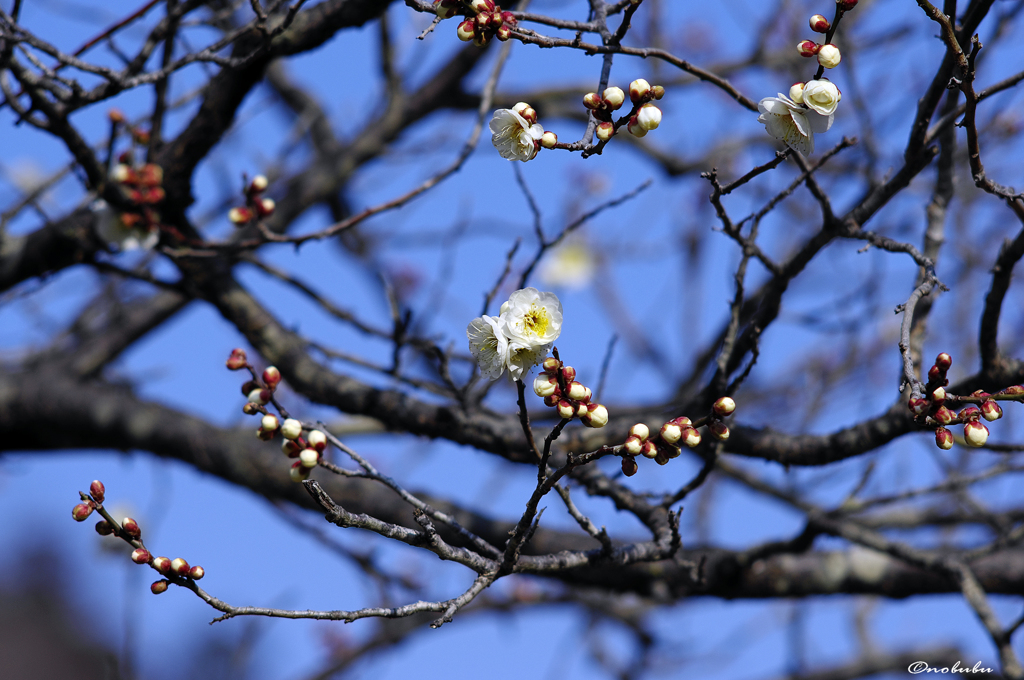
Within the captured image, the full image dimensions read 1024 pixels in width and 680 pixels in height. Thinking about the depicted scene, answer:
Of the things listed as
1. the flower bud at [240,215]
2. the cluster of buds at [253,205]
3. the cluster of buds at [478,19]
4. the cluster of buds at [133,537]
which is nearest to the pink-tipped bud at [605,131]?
the cluster of buds at [478,19]

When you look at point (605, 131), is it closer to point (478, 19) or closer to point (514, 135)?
point (514, 135)

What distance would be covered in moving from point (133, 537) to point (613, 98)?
1141 mm

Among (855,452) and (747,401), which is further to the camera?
(747,401)

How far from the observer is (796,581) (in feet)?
8.14

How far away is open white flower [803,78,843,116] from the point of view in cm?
130

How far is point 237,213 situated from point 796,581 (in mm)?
2158

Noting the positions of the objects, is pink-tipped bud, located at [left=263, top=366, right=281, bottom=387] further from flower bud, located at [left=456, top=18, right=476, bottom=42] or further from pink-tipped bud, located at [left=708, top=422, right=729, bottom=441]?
pink-tipped bud, located at [left=708, top=422, right=729, bottom=441]

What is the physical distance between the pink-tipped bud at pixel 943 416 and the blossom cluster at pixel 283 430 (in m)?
0.99

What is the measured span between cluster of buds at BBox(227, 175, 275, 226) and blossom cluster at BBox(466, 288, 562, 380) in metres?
1.27

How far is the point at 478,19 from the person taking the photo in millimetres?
1304

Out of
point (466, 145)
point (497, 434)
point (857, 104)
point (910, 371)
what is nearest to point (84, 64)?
point (466, 145)

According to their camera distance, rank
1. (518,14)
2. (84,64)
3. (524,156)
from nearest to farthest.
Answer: (524,156)
(518,14)
(84,64)

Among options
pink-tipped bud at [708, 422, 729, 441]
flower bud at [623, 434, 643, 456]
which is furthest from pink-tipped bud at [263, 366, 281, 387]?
pink-tipped bud at [708, 422, 729, 441]

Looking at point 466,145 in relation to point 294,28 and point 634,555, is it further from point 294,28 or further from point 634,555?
point 634,555
